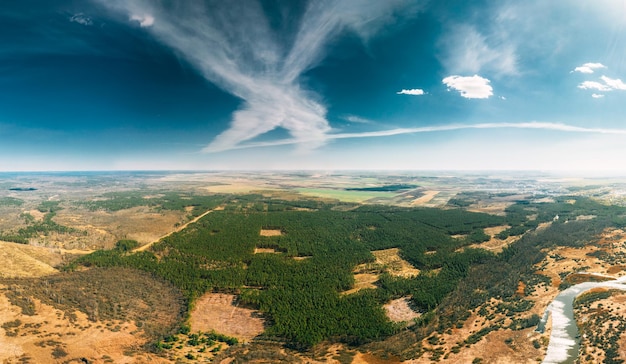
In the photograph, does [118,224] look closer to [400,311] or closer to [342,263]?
[342,263]

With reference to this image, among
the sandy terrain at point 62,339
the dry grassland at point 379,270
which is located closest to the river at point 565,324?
the dry grassland at point 379,270

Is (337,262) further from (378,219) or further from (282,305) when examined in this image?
(378,219)

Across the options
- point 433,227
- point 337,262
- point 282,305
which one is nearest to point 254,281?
point 282,305

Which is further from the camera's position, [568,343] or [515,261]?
[515,261]

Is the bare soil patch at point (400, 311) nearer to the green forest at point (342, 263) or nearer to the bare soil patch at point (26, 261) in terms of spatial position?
the green forest at point (342, 263)

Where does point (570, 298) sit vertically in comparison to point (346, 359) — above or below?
above

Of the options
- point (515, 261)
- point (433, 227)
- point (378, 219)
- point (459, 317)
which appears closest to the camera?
point (459, 317)
